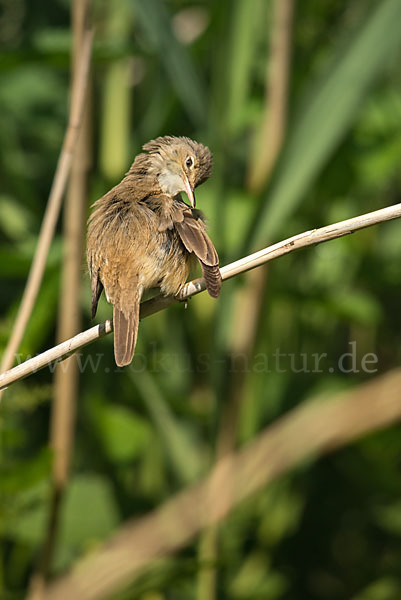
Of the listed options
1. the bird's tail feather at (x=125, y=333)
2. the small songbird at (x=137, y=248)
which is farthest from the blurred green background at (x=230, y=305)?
the bird's tail feather at (x=125, y=333)

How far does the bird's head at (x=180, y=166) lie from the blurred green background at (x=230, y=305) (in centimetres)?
31

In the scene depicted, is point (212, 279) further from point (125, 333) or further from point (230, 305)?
point (230, 305)

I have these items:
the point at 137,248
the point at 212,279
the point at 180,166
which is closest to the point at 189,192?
the point at 180,166

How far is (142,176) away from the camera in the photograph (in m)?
2.65

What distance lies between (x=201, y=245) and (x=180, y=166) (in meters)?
0.49

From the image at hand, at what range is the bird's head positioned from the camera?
2.60 metres

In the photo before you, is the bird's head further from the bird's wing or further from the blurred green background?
the blurred green background

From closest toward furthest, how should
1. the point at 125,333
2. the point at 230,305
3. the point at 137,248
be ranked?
the point at 125,333 → the point at 137,248 → the point at 230,305

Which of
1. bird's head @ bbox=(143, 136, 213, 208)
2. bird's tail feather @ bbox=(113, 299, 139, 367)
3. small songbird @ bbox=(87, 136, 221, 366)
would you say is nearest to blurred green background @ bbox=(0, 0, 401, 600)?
bird's head @ bbox=(143, 136, 213, 208)

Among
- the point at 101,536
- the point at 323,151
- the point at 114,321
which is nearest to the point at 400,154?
the point at 323,151

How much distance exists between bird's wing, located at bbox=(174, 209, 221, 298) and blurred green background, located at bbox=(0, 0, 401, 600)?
557mm

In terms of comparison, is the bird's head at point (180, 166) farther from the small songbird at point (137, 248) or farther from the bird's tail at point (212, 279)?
the bird's tail at point (212, 279)

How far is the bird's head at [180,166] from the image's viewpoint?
2596 millimetres

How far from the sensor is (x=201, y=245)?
2.22 meters
